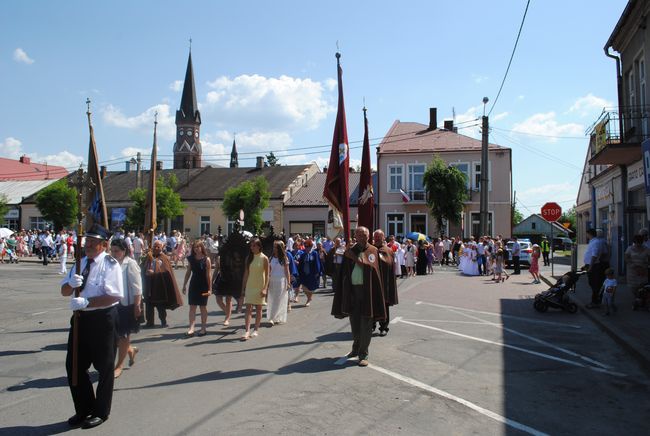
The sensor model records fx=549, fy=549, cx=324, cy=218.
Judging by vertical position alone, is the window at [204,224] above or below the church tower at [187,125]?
below

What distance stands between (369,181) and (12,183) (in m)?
70.6

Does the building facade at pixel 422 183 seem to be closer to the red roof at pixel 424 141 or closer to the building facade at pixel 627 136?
the red roof at pixel 424 141

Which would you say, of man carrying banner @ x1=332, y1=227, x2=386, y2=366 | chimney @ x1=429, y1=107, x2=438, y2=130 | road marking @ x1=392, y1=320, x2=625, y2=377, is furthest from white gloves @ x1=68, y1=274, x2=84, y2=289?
chimney @ x1=429, y1=107, x2=438, y2=130

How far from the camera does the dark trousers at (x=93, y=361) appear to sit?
5004 mm

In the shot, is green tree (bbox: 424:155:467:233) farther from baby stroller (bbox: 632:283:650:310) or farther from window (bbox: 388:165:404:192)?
baby stroller (bbox: 632:283:650:310)

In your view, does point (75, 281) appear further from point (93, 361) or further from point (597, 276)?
point (597, 276)

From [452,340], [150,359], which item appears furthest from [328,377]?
[452,340]

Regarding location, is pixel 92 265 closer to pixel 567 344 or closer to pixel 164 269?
pixel 164 269

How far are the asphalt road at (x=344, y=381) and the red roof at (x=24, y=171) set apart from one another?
73192 millimetres

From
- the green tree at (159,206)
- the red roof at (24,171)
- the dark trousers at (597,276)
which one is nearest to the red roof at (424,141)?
the green tree at (159,206)

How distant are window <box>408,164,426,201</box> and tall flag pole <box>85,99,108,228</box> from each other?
37.2 metres

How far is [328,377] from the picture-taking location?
6668mm

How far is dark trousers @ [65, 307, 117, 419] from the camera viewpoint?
500 centimetres

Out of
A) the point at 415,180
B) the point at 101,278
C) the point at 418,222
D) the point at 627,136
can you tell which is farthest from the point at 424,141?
the point at 101,278
